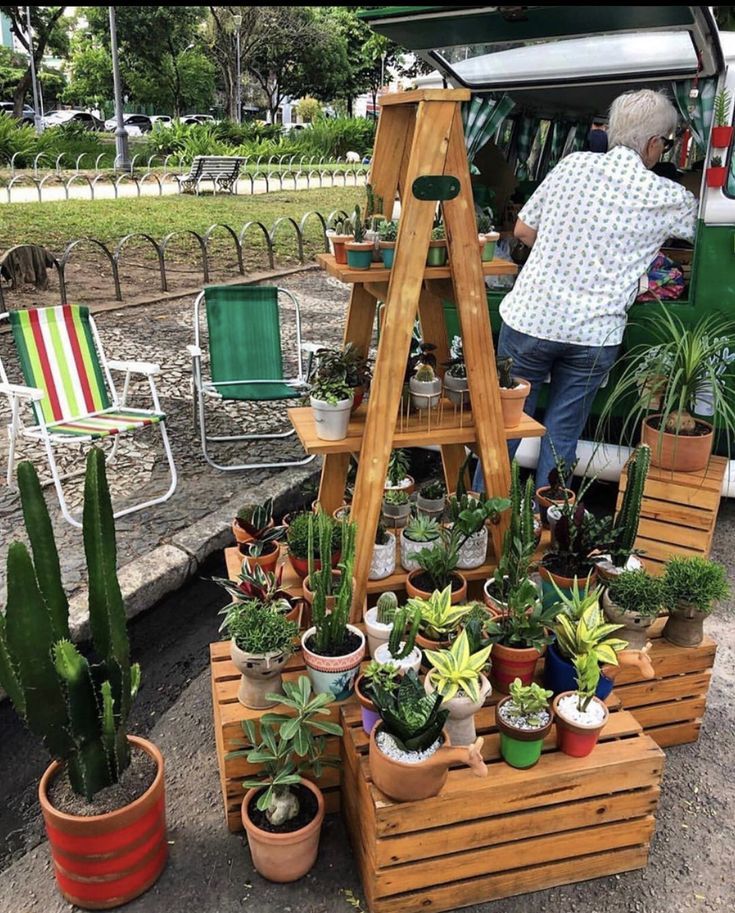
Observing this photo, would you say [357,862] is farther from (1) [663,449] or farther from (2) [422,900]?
(1) [663,449]

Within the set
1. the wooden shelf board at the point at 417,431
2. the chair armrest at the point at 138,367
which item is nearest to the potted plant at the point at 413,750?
the wooden shelf board at the point at 417,431

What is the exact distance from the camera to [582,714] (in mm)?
2037

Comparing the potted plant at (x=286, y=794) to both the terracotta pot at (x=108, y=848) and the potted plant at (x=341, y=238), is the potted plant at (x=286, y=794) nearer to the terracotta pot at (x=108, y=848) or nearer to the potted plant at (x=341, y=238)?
the terracotta pot at (x=108, y=848)

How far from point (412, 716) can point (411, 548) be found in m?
0.83

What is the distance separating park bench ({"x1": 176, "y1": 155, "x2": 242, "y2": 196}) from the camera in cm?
1605

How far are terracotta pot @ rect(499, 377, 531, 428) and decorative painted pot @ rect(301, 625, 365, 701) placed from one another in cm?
92

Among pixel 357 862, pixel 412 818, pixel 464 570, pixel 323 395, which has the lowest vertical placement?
pixel 357 862

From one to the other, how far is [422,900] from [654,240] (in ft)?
8.45

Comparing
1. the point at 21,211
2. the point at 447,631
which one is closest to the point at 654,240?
the point at 447,631

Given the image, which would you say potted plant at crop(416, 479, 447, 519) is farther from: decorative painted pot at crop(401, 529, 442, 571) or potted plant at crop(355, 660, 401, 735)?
potted plant at crop(355, 660, 401, 735)

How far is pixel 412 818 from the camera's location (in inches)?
74.3

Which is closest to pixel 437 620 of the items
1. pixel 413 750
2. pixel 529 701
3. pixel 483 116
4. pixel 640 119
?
pixel 529 701

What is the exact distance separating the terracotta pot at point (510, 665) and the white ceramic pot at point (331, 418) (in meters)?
0.82

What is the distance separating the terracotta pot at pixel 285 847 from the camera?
2012 mm
